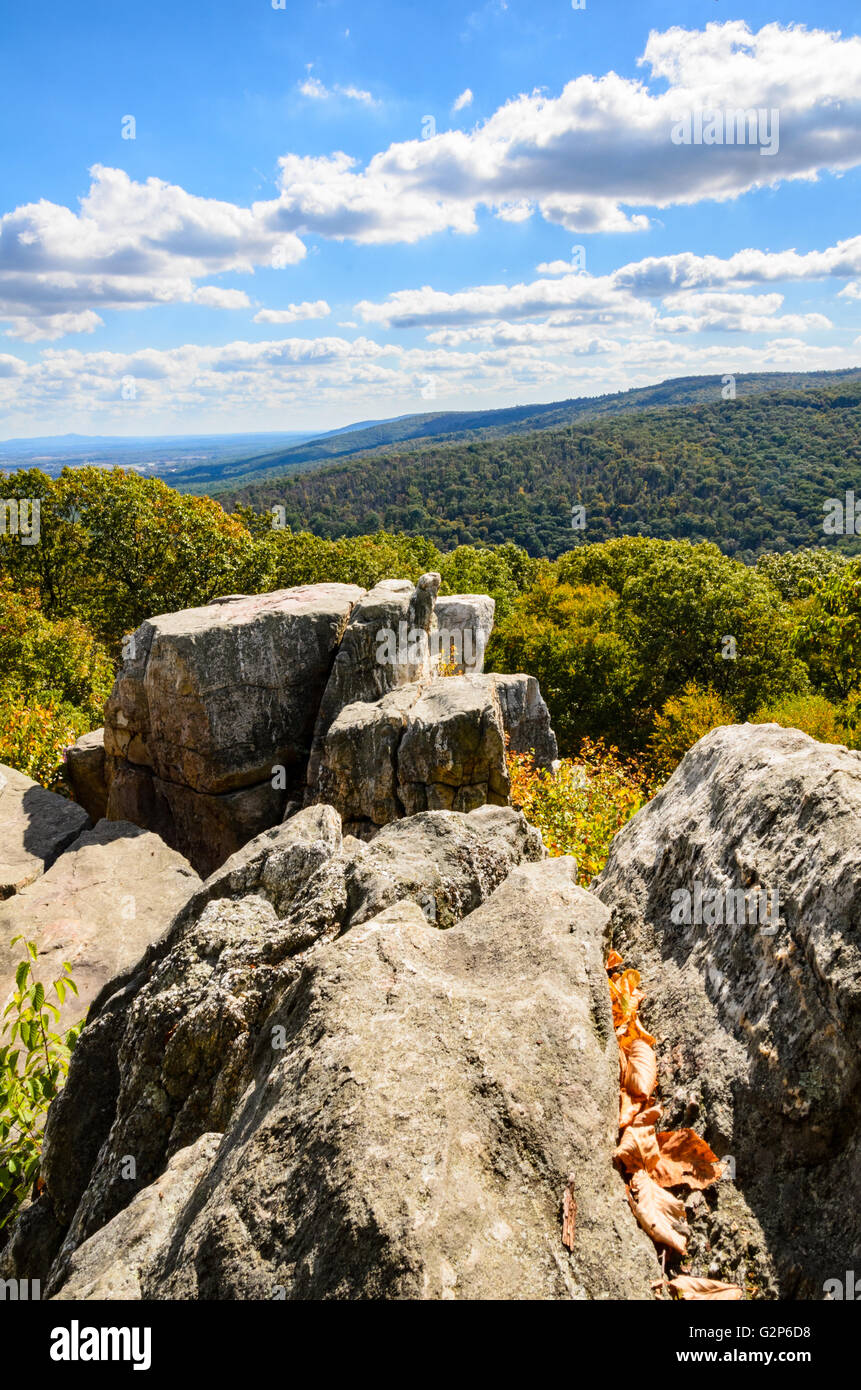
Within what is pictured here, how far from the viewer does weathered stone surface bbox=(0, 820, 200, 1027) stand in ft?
35.0

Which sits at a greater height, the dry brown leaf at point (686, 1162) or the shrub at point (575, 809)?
the dry brown leaf at point (686, 1162)

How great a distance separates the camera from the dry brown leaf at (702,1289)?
129 inches

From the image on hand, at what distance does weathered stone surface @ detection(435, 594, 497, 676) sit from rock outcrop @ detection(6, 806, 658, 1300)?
70.6ft

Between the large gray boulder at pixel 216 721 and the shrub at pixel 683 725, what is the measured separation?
1535 cm

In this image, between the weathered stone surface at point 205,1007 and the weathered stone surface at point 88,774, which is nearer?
the weathered stone surface at point 205,1007

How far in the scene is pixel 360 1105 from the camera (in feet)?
11.2

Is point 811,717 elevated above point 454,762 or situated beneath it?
situated beneath

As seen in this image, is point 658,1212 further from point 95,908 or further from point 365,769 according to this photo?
point 365,769

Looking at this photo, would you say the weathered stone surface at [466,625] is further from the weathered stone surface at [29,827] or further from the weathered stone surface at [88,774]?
the weathered stone surface at [29,827]

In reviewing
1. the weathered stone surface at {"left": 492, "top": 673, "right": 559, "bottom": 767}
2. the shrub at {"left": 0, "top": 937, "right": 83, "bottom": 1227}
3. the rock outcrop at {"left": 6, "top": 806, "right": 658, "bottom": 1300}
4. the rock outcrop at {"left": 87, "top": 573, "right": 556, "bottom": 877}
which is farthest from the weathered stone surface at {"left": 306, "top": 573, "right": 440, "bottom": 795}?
the rock outcrop at {"left": 6, "top": 806, "right": 658, "bottom": 1300}

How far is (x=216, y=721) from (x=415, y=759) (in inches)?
223

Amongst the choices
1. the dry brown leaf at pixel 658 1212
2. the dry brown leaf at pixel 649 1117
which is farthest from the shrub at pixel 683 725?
the dry brown leaf at pixel 658 1212

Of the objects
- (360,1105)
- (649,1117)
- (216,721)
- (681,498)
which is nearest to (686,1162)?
(649,1117)
